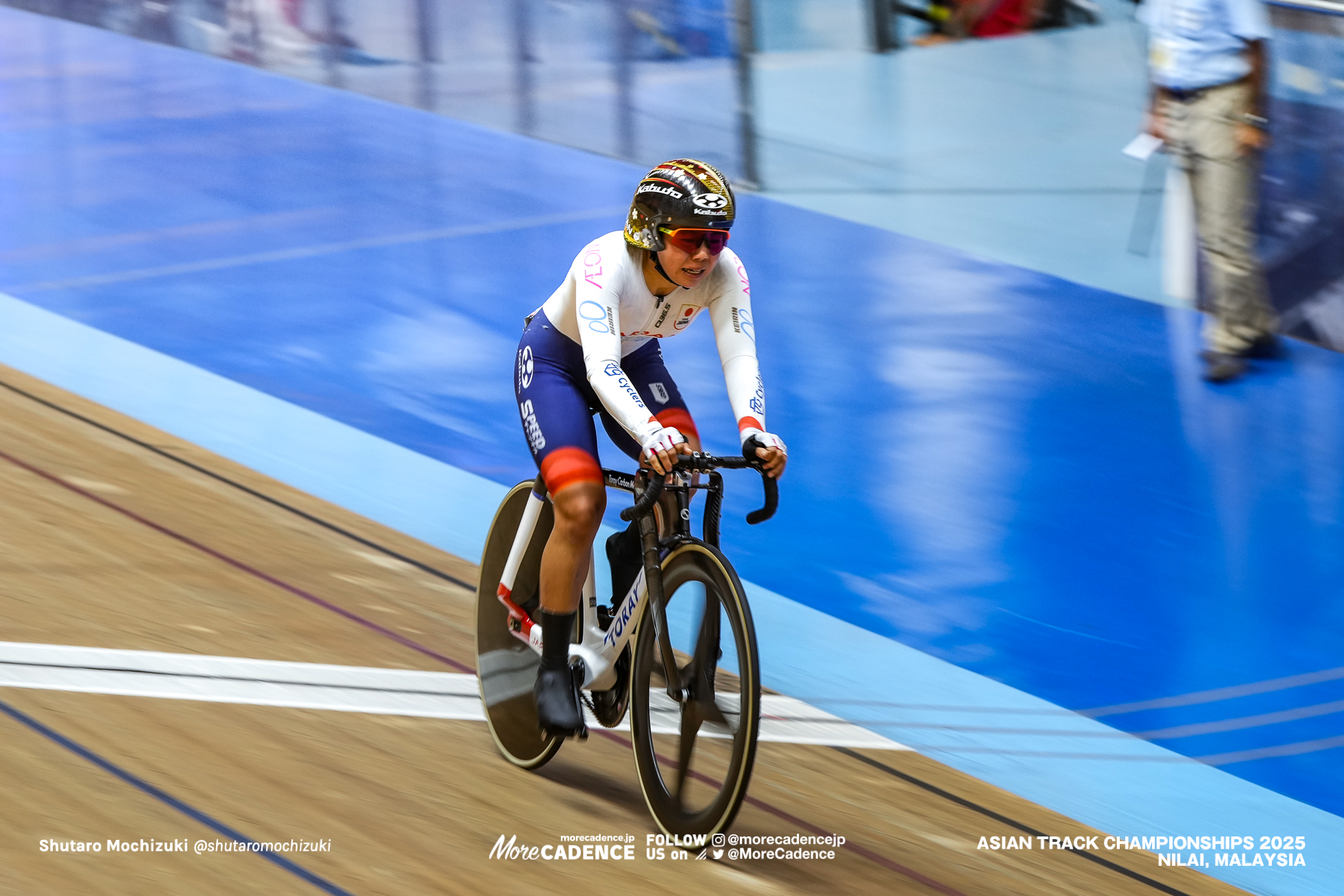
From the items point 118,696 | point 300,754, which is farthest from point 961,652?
point 118,696

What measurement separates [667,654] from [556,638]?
14.9 inches

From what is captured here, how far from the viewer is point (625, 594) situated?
11.7 ft

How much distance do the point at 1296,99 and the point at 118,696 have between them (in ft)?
18.9

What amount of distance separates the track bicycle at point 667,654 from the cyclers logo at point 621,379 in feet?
0.56

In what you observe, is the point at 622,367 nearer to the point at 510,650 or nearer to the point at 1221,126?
the point at 510,650

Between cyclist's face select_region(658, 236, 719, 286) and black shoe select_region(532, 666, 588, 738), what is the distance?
0.96 meters

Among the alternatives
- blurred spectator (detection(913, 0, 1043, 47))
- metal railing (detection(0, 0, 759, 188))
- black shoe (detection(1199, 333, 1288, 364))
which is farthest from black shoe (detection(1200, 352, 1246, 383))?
blurred spectator (detection(913, 0, 1043, 47))

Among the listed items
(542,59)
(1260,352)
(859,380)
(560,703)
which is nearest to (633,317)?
(560,703)

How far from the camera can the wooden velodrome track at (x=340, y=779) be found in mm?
3299

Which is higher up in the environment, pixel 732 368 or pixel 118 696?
pixel 732 368

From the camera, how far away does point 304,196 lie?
31.1ft

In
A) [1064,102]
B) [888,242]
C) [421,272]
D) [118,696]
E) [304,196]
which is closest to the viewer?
[118,696]

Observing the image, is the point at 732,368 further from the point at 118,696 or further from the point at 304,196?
the point at 304,196

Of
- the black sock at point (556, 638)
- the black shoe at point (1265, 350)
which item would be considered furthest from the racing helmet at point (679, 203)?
the black shoe at point (1265, 350)
